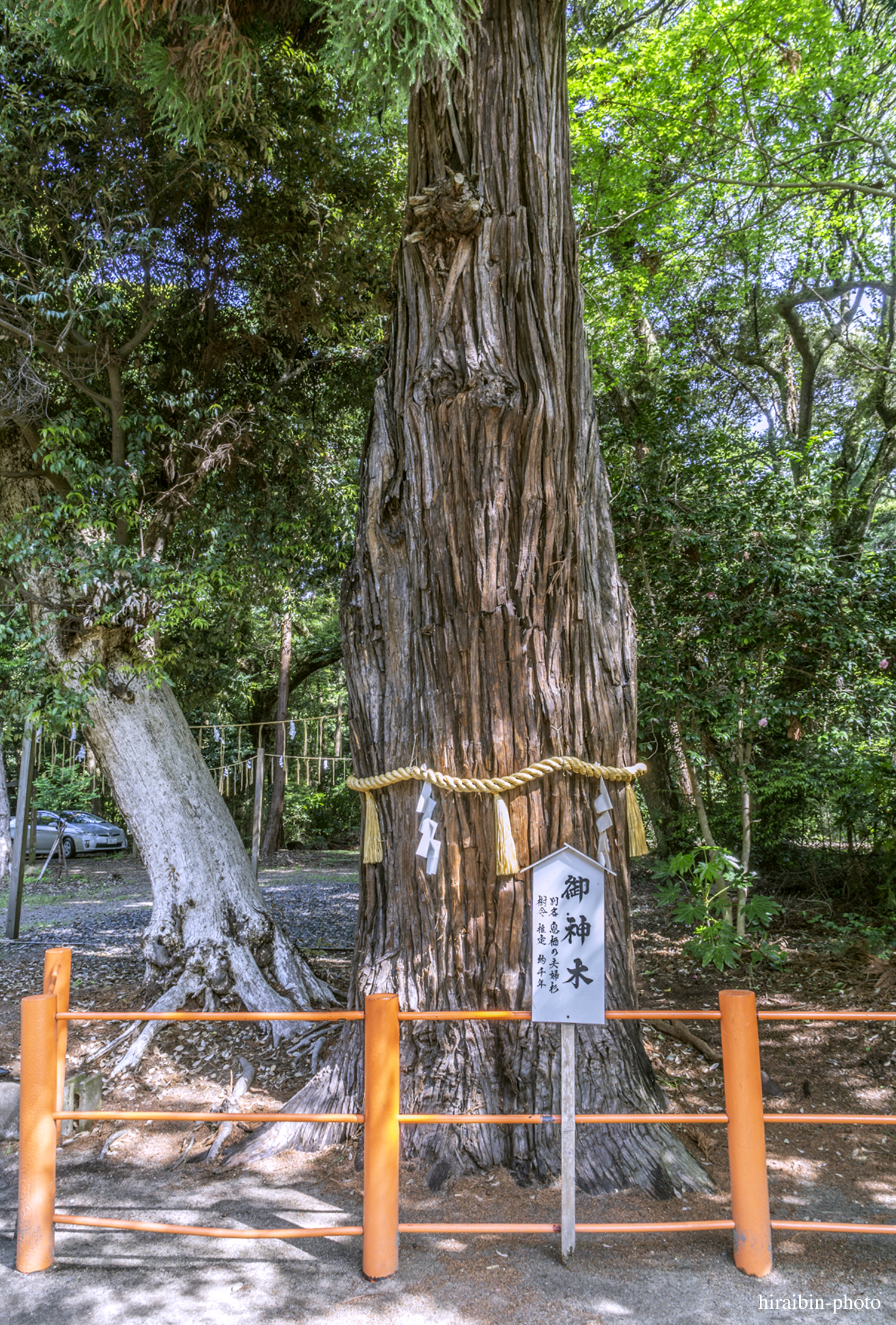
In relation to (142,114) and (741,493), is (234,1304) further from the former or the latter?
(142,114)

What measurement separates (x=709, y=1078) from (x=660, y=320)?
8074mm

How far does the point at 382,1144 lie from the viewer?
263 cm

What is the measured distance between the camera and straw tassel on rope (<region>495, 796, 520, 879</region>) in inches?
132

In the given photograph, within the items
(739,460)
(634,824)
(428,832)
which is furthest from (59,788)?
(634,824)

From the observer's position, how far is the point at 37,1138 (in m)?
2.74

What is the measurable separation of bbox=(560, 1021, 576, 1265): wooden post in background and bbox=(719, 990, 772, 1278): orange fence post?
0.49 meters

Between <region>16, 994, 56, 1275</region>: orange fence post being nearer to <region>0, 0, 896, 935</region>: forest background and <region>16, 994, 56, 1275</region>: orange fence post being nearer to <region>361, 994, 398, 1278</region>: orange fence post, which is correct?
<region>361, 994, 398, 1278</region>: orange fence post

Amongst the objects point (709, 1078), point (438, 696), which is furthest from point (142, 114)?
point (709, 1078)

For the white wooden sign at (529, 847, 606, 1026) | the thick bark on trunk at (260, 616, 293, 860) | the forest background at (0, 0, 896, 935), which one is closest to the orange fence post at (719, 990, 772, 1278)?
the white wooden sign at (529, 847, 606, 1026)

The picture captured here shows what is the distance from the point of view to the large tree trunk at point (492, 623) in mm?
3459

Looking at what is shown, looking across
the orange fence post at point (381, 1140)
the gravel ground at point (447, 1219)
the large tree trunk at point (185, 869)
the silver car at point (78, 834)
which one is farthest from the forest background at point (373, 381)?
the silver car at point (78, 834)

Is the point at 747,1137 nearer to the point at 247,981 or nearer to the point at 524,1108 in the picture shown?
the point at 524,1108

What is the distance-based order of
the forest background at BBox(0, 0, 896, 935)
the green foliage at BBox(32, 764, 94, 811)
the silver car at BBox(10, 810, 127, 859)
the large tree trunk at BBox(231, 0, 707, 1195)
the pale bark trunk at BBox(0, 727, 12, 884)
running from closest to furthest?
the large tree trunk at BBox(231, 0, 707, 1195) < the forest background at BBox(0, 0, 896, 935) < the pale bark trunk at BBox(0, 727, 12, 884) < the silver car at BBox(10, 810, 127, 859) < the green foliage at BBox(32, 764, 94, 811)

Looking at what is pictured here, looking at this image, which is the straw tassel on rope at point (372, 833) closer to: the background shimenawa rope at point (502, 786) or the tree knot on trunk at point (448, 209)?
the background shimenawa rope at point (502, 786)
